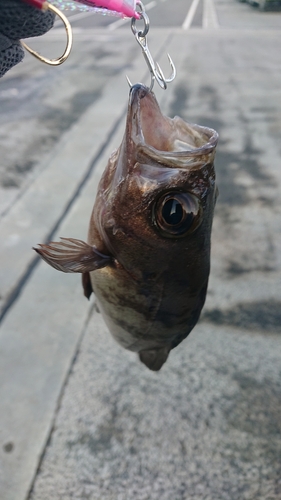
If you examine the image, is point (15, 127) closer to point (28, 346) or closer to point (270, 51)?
point (28, 346)

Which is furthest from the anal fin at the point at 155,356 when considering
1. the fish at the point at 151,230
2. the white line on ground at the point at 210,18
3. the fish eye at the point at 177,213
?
the white line on ground at the point at 210,18

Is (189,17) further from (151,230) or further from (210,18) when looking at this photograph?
(151,230)

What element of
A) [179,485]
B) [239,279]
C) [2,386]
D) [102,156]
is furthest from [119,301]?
[102,156]

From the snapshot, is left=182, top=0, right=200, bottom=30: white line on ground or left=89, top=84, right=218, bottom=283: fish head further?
left=182, top=0, right=200, bottom=30: white line on ground

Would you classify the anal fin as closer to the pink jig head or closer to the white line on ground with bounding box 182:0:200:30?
the pink jig head

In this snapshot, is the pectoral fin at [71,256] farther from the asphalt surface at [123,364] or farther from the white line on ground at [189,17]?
the white line on ground at [189,17]

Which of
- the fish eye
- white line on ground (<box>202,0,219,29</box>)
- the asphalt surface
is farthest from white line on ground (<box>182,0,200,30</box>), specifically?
the fish eye

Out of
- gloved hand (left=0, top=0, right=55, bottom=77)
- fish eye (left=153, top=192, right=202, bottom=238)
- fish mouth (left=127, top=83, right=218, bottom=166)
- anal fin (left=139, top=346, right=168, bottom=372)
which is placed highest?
gloved hand (left=0, top=0, right=55, bottom=77)
